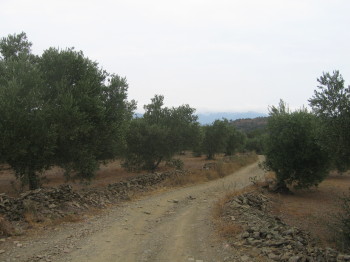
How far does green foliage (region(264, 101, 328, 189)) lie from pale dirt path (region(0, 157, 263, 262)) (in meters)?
Answer: 9.76

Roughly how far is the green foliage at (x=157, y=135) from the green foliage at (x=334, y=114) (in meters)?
17.6

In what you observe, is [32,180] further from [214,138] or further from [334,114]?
[214,138]

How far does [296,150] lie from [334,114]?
859 cm

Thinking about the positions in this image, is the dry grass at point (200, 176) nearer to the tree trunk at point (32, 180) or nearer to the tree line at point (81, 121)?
the tree line at point (81, 121)

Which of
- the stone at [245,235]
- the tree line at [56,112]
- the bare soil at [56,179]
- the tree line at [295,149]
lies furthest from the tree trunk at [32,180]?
the tree line at [295,149]

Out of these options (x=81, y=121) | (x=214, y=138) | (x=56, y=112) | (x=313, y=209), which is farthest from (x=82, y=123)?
(x=214, y=138)

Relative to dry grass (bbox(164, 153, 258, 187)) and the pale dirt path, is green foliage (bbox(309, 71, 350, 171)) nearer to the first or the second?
the pale dirt path

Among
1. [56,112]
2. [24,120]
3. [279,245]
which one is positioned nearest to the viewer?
[279,245]

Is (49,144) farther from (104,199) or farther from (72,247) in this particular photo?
(72,247)

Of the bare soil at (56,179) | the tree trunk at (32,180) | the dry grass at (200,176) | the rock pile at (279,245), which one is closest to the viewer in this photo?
the rock pile at (279,245)

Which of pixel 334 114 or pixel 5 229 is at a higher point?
pixel 334 114

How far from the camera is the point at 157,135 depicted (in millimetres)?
29031

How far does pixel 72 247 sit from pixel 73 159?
26.9ft

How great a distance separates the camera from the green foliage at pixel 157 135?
2912 centimetres
